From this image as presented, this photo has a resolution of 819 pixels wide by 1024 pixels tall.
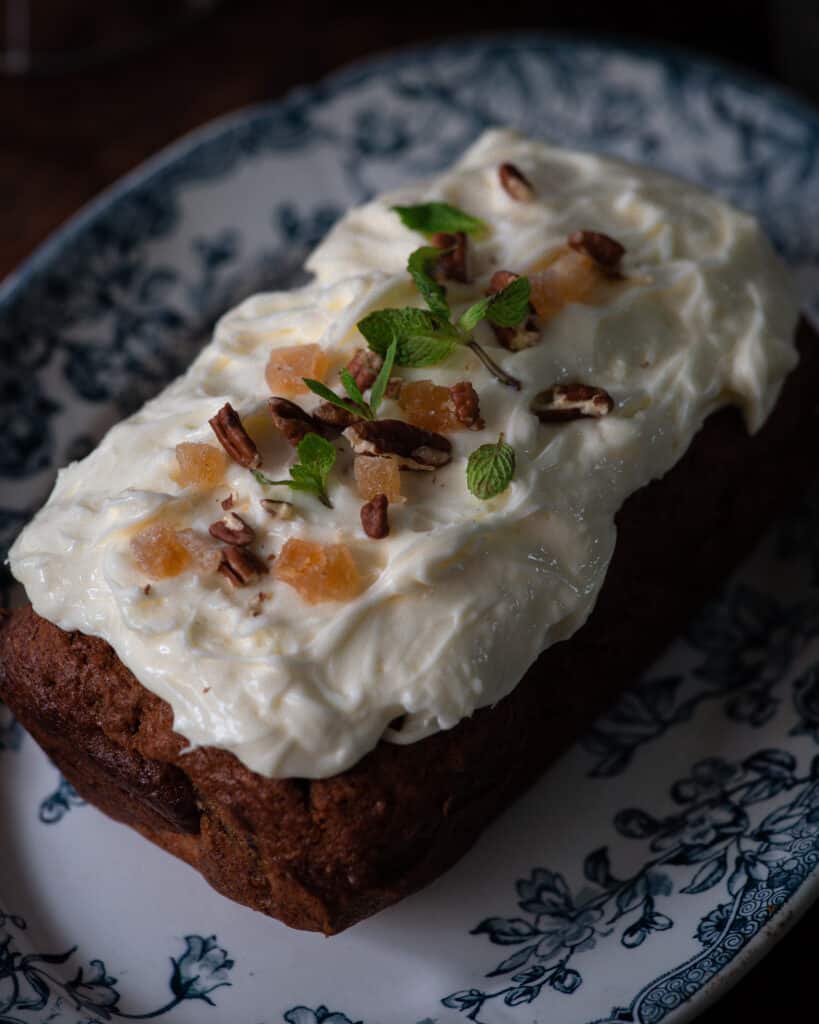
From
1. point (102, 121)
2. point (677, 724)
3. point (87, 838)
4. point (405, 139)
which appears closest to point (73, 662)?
point (87, 838)

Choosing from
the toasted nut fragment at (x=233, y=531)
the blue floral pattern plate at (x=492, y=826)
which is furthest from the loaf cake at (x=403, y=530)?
the blue floral pattern plate at (x=492, y=826)

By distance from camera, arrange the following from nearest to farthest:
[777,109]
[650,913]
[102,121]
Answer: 1. [650,913]
2. [777,109]
3. [102,121]

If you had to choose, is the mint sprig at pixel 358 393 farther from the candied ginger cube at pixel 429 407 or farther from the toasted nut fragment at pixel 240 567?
the toasted nut fragment at pixel 240 567

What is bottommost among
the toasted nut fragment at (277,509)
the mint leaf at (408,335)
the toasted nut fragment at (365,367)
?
the toasted nut fragment at (277,509)

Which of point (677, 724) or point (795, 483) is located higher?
point (795, 483)

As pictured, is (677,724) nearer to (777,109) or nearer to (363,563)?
(363,563)

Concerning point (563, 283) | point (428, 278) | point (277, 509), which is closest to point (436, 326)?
point (428, 278)
